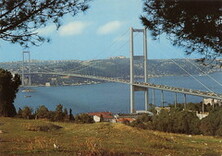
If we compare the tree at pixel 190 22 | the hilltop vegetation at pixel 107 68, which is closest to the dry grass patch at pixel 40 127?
the tree at pixel 190 22

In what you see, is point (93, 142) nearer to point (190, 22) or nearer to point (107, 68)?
point (190, 22)

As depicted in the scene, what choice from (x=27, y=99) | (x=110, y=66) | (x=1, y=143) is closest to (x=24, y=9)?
(x=1, y=143)

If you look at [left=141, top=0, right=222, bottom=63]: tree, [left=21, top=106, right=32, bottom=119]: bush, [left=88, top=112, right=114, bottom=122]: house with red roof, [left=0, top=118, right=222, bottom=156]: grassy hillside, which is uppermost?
[left=141, top=0, right=222, bottom=63]: tree

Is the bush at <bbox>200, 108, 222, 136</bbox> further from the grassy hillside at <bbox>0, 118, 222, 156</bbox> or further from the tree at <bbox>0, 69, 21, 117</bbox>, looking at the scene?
the grassy hillside at <bbox>0, 118, 222, 156</bbox>

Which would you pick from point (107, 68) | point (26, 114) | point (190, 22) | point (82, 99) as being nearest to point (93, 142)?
point (190, 22)

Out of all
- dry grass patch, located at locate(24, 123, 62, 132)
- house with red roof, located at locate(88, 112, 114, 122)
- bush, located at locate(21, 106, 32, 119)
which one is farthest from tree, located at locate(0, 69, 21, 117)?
house with red roof, located at locate(88, 112, 114, 122)

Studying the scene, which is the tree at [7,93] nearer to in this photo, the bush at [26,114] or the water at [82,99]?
the bush at [26,114]
